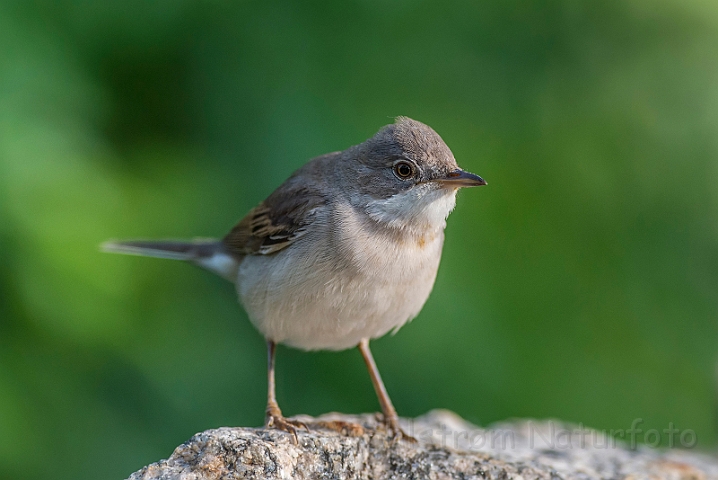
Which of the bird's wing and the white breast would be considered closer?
the white breast

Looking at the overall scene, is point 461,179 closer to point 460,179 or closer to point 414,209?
point 460,179

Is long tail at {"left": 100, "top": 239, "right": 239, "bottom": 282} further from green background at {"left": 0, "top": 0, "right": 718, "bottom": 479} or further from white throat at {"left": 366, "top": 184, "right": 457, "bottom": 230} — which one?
white throat at {"left": 366, "top": 184, "right": 457, "bottom": 230}

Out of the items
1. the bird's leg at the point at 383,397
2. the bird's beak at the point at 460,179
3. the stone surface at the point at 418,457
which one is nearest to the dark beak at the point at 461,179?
the bird's beak at the point at 460,179

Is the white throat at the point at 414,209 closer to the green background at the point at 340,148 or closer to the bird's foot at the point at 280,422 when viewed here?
the green background at the point at 340,148

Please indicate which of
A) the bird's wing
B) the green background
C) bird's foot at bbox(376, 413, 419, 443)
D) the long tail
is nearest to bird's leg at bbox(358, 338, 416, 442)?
bird's foot at bbox(376, 413, 419, 443)

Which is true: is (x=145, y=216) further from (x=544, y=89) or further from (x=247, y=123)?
(x=544, y=89)

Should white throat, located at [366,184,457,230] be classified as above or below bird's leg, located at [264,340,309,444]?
above
